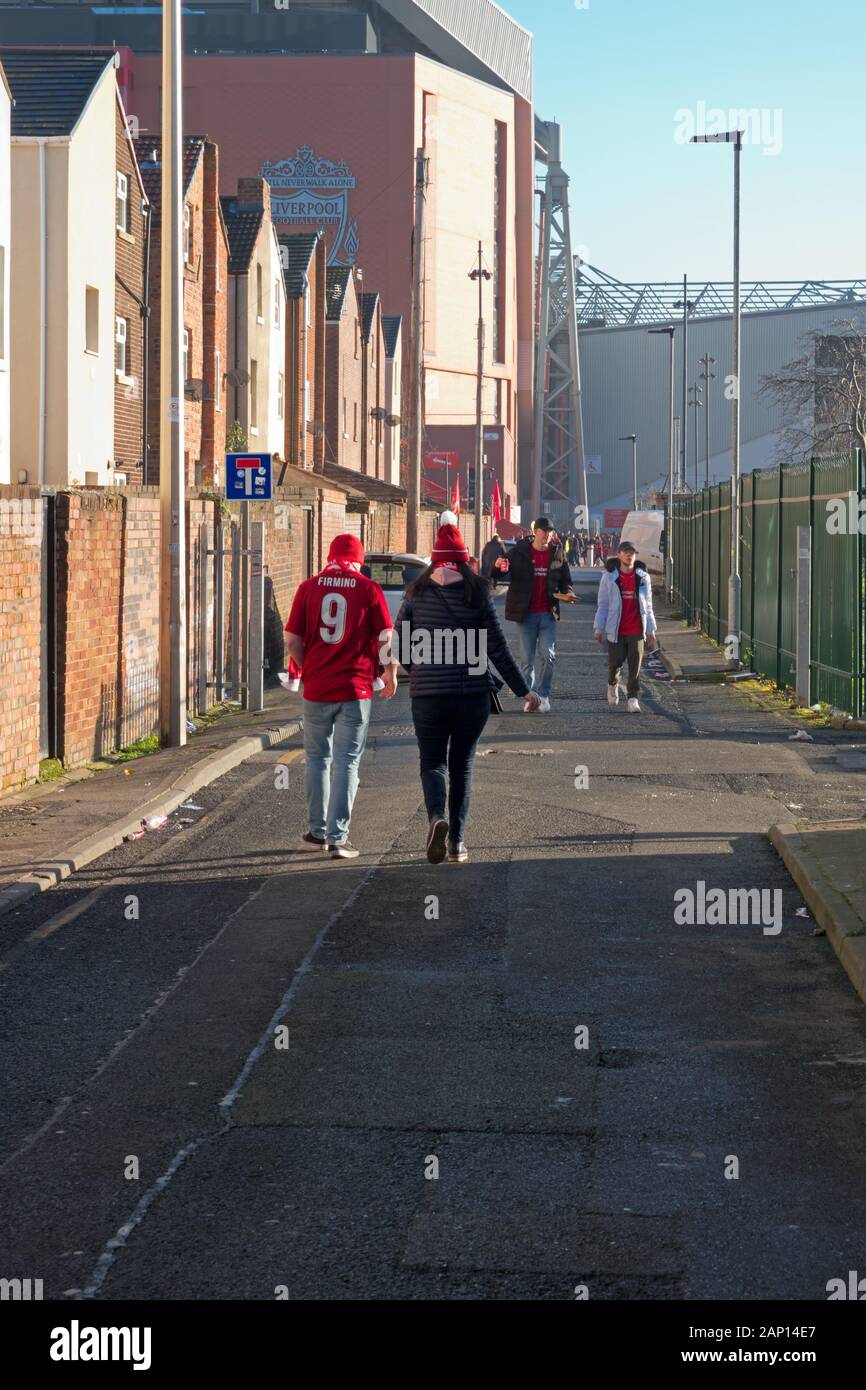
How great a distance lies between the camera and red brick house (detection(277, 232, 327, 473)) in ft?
170

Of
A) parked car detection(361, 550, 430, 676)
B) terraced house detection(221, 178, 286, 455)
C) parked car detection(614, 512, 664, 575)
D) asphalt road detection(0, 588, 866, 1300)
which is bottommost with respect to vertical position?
asphalt road detection(0, 588, 866, 1300)

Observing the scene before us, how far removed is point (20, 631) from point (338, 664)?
3.34 metres

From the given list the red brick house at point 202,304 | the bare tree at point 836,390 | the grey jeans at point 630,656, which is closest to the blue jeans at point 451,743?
the grey jeans at point 630,656

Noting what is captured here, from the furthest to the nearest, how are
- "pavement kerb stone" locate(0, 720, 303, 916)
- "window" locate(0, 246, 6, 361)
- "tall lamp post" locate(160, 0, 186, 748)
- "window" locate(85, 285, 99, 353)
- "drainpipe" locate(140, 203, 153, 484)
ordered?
1. "drainpipe" locate(140, 203, 153, 484)
2. "window" locate(85, 285, 99, 353)
3. "window" locate(0, 246, 6, 361)
4. "tall lamp post" locate(160, 0, 186, 748)
5. "pavement kerb stone" locate(0, 720, 303, 916)

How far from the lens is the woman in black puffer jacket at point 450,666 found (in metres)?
10.5

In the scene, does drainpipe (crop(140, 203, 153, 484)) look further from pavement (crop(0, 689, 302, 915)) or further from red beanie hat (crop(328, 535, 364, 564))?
red beanie hat (crop(328, 535, 364, 564))

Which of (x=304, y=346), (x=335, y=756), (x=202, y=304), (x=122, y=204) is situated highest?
(x=122, y=204)

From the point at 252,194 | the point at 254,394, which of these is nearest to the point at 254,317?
the point at 254,394

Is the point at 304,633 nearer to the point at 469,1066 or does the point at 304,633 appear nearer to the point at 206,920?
the point at 206,920

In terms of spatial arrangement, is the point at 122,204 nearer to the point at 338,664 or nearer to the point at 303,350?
the point at 303,350

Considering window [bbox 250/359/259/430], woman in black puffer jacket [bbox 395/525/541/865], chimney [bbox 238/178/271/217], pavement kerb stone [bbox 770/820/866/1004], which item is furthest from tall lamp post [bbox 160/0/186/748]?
chimney [bbox 238/178/271/217]

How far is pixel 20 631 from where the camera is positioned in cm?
1296

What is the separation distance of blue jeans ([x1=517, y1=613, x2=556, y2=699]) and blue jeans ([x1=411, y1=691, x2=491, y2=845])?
8257 millimetres
